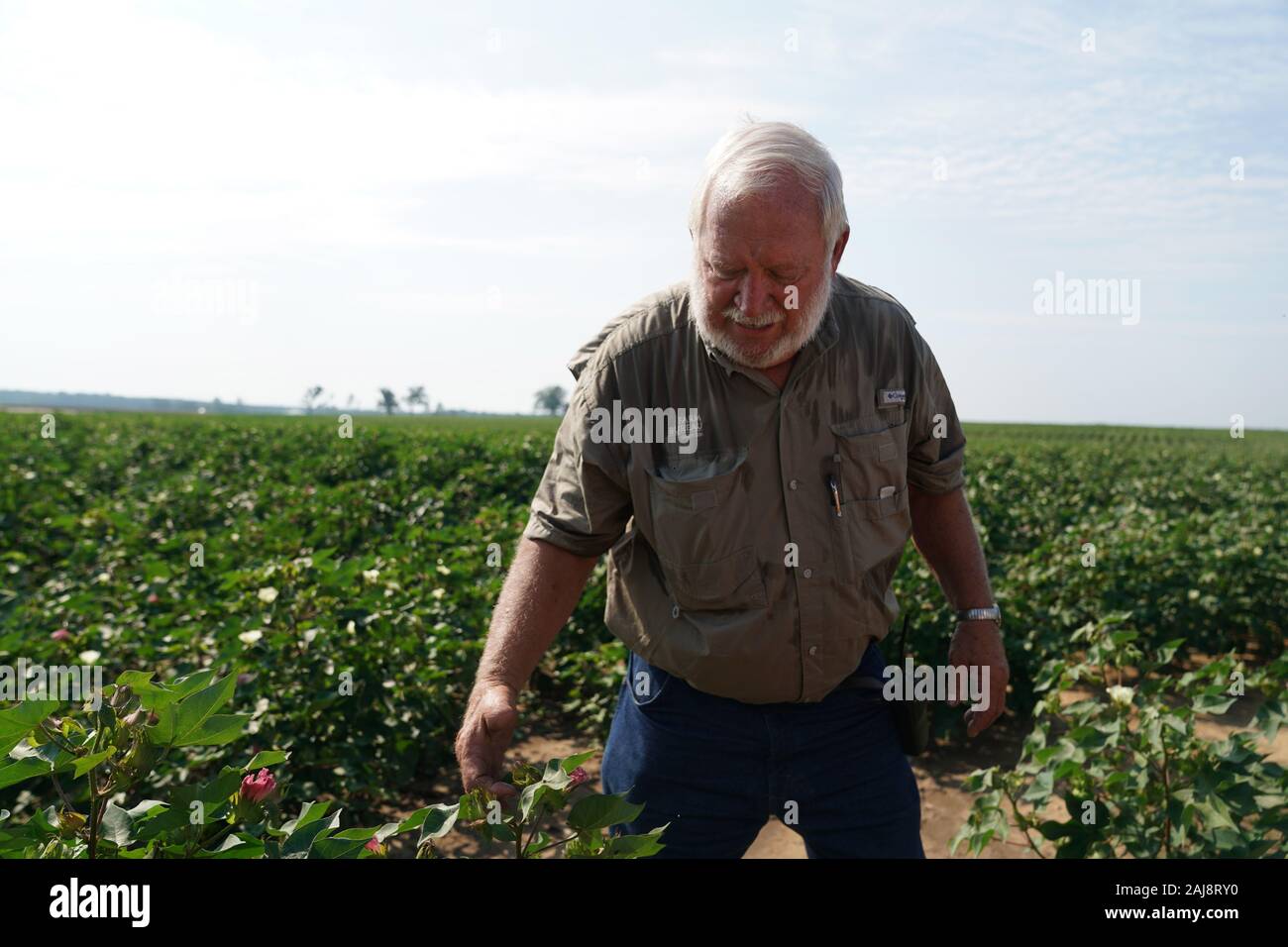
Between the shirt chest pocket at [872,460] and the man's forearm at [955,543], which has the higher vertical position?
the shirt chest pocket at [872,460]

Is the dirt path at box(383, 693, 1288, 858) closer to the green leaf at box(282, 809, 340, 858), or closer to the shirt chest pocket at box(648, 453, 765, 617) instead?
the shirt chest pocket at box(648, 453, 765, 617)

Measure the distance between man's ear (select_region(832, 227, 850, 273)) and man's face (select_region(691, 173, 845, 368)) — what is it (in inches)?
1.2

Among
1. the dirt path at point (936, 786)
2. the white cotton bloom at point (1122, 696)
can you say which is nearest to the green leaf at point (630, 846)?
the white cotton bloom at point (1122, 696)

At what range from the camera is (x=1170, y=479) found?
14.1 metres

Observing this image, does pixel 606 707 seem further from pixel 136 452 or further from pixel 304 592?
pixel 136 452

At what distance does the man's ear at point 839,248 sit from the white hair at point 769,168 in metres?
0.03

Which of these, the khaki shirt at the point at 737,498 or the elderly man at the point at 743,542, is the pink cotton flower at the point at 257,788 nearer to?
the elderly man at the point at 743,542

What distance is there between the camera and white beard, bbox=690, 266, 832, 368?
1.83 metres

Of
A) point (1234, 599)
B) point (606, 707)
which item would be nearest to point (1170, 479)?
point (1234, 599)

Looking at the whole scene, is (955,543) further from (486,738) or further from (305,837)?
(305,837)
